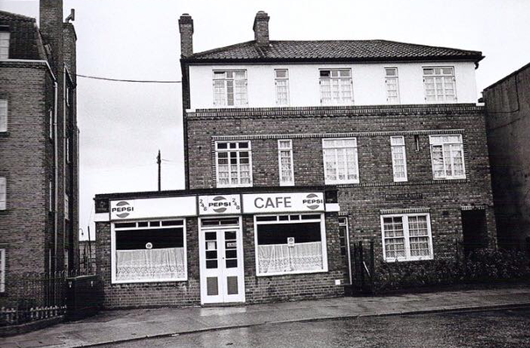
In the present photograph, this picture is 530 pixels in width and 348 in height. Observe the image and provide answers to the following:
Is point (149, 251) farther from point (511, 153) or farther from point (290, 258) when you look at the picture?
point (511, 153)

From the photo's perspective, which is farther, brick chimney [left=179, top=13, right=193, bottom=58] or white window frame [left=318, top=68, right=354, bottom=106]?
brick chimney [left=179, top=13, right=193, bottom=58]

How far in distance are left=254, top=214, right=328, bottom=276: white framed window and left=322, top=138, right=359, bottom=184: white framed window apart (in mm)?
4180

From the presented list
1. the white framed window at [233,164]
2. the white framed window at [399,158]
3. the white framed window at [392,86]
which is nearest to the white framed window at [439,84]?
the white framed window at [392,86]

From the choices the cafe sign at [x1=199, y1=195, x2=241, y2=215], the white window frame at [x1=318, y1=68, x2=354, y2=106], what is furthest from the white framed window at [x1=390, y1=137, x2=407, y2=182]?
the cafe sign at [x1=199, y1=195, x2=241, y2=215]

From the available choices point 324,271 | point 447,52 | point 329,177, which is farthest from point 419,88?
point 324,271

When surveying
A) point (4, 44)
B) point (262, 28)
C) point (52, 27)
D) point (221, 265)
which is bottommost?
point (221, 265)

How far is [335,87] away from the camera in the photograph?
2239 centimetres

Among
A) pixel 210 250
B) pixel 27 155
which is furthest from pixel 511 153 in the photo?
pixel 27 155

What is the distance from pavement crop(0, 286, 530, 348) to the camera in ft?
40.1

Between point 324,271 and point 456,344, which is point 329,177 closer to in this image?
point 324,271

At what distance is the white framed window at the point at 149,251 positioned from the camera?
1705 cm

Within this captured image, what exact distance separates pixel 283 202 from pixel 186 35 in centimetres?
953

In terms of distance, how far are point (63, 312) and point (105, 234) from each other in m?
2.93

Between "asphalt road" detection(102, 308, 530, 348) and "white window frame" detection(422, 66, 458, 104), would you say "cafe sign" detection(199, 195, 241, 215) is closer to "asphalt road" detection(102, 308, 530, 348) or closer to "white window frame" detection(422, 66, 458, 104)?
"asphalt road" detection(102, 308, 530, 348)
